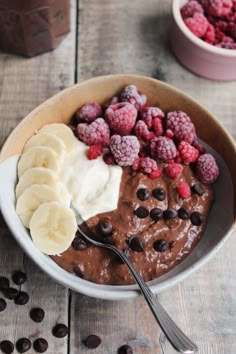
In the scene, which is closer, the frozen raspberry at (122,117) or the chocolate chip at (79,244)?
the chocolate chip at (79,244)

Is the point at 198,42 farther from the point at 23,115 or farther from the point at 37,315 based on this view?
the point at 37,315

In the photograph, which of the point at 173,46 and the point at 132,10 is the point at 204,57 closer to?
the point at 173,46

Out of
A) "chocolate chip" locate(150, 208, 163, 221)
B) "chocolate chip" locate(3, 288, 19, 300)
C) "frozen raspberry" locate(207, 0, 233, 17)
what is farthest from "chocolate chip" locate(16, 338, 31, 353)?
"frozen raspberry" locate(207, 0, 233, 17)

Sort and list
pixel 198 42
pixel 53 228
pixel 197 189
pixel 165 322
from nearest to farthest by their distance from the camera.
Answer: pixel 165 322 < pixel 53 228 < pixel 197 189 < pixel 198 42

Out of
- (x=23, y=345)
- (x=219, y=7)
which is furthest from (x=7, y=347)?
(x=219, y=7)

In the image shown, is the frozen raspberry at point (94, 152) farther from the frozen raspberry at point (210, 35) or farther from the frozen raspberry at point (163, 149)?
the frozen raspberry at point (210, 35)

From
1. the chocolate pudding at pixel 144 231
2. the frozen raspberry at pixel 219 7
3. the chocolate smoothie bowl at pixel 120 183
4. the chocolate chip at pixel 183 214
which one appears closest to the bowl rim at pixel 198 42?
the frozen raspberry at pixel 219 7
